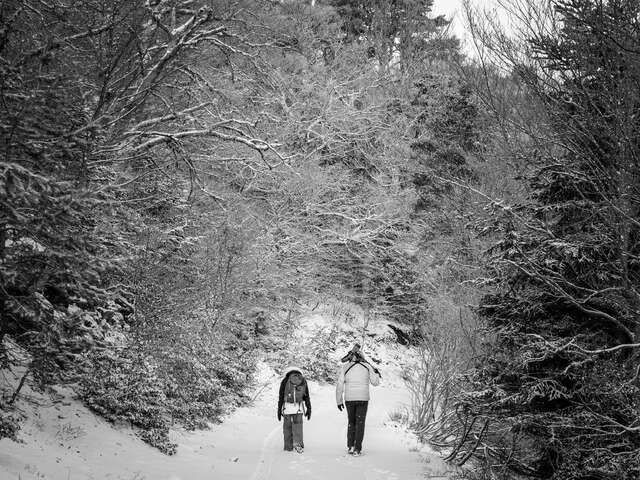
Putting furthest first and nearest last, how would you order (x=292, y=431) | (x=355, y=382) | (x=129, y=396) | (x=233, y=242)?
1. (x=233, y=242)
2. (x=292, y=431)
3. (x=355, y=382)
4. (x=129, y=396)

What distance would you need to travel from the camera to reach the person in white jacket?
9.53 m

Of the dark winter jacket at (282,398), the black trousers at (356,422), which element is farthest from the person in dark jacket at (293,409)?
the black trousers at (356,422)

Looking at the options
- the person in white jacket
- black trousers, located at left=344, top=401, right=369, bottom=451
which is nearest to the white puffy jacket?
the person in white jacket

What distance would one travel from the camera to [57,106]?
4.69 meters

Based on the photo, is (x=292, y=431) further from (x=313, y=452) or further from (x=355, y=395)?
(x=355, y=395)

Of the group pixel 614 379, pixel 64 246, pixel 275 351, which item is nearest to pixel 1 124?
pixel 64 246

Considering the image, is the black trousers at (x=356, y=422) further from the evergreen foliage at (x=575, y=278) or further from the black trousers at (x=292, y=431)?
the evergreen foliage at (x=575, y=278)

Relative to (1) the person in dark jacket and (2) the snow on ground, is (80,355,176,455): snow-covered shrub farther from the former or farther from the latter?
(1) the person in dark jacket

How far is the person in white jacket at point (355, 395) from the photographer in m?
9.53

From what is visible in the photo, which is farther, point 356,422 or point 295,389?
point 295,389

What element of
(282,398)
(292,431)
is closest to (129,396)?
(282,398)

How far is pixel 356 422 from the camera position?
9625 mm

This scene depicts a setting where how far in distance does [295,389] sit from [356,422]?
119 cm

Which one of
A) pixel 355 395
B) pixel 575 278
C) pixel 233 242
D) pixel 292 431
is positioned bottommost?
pixel 292 431
